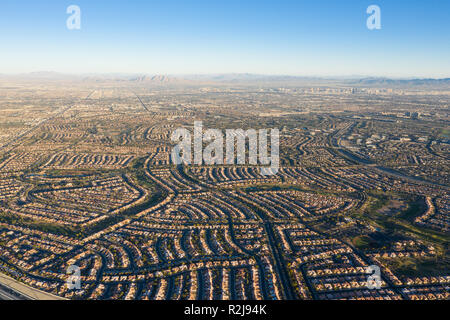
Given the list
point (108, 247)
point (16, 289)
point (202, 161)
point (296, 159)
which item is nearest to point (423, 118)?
point (296, 159)

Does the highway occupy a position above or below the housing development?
below

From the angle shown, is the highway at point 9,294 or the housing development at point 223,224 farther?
the housing development at point 223,224

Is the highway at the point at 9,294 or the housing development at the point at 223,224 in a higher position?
the housing development at the point at 223,224

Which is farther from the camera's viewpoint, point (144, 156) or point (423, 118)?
point (423, 118)

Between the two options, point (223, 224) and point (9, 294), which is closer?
point (9, 294)

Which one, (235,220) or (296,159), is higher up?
(296,159)

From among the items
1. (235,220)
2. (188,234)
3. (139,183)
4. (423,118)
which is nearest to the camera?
(188,234)

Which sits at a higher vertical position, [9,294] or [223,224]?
[223,224]

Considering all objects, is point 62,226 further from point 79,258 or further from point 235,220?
point 235,220

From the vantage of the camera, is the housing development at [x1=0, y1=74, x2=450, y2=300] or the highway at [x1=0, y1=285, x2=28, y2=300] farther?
the housing development at [x1=0, y1=74, x2=450, y2=300]
